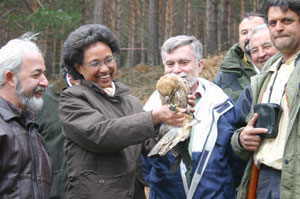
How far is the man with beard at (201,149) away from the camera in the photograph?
2865mm

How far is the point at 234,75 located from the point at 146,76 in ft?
40.7

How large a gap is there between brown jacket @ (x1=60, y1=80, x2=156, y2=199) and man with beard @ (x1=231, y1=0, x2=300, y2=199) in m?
0.79

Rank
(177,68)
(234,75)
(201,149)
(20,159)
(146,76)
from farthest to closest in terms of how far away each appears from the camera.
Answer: (146,76) → (234,75) → (177,68) → (201,149) → (20,159)

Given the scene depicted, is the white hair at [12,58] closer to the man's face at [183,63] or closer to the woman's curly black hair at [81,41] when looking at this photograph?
the woman's curly black hair at [81,41]

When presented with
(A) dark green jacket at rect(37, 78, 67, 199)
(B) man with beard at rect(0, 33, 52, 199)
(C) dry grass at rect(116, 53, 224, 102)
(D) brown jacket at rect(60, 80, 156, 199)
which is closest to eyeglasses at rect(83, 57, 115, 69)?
(D) brown jacket at rect(60, 80, 156, 199)

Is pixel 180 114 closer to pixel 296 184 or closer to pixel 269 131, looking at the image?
pixel 269 131

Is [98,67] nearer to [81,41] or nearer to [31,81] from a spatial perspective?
[81,41]

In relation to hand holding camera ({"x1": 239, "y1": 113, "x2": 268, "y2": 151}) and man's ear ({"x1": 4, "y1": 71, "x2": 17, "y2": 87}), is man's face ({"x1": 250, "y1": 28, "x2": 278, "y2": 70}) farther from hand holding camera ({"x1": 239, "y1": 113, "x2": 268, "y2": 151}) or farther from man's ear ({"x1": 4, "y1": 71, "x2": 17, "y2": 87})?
man's ear ({"x1": 4, "y1": 71, "x2": 17, "y2": 87})

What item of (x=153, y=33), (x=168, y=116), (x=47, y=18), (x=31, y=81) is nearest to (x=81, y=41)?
(x=31, y=81)

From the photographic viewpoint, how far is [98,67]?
106 inches

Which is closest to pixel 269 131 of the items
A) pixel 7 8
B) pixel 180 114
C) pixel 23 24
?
pixel 180 114

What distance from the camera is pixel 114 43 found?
2816mm

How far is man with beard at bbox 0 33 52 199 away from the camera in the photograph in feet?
7.17

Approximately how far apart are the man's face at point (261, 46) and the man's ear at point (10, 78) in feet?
7.94
